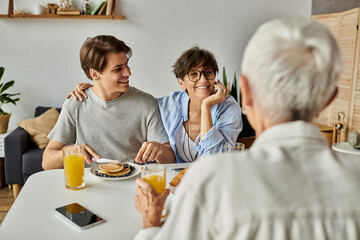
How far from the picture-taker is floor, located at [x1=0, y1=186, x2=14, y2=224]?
3184mm

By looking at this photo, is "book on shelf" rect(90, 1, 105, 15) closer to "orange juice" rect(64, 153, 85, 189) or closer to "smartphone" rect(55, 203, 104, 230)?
"orange juice" rect(64, 153, 85, 189)

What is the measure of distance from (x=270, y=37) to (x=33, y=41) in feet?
12.9

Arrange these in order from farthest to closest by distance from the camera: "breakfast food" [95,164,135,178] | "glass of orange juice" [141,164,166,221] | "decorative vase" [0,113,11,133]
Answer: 1. "decorative vase" [0,113,11,133]
2. "breakfast food" [95,164,135,178]
3. "glass of orange juice" [141,164,166,221]

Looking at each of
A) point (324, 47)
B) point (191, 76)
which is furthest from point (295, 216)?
point (191, 76)

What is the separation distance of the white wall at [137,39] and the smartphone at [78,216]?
10.3 ft

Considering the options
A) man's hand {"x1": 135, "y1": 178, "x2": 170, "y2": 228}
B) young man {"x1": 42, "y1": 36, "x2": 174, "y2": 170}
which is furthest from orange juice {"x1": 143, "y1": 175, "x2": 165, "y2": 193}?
young man {"x1": 42, "y1": 36, "x2": 174, "y2": 170}

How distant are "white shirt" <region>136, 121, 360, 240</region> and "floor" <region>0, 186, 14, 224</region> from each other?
2.86 metres

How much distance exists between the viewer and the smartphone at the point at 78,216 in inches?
48.4

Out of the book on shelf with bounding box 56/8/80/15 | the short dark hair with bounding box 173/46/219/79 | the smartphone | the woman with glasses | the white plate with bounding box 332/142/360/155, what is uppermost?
the book on shelf with bounding box 56/8/80/15

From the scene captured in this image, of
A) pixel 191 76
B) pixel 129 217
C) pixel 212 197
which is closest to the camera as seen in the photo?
pixel 212 197

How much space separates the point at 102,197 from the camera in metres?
1.48

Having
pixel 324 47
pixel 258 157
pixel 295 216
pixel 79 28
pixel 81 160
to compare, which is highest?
pixel 79 28

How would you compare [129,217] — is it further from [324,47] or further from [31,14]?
[31,14]

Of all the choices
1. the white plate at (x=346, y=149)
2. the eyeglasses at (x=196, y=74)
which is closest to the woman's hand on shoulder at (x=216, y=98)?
the eyeglasses at (x=196, y=74)
